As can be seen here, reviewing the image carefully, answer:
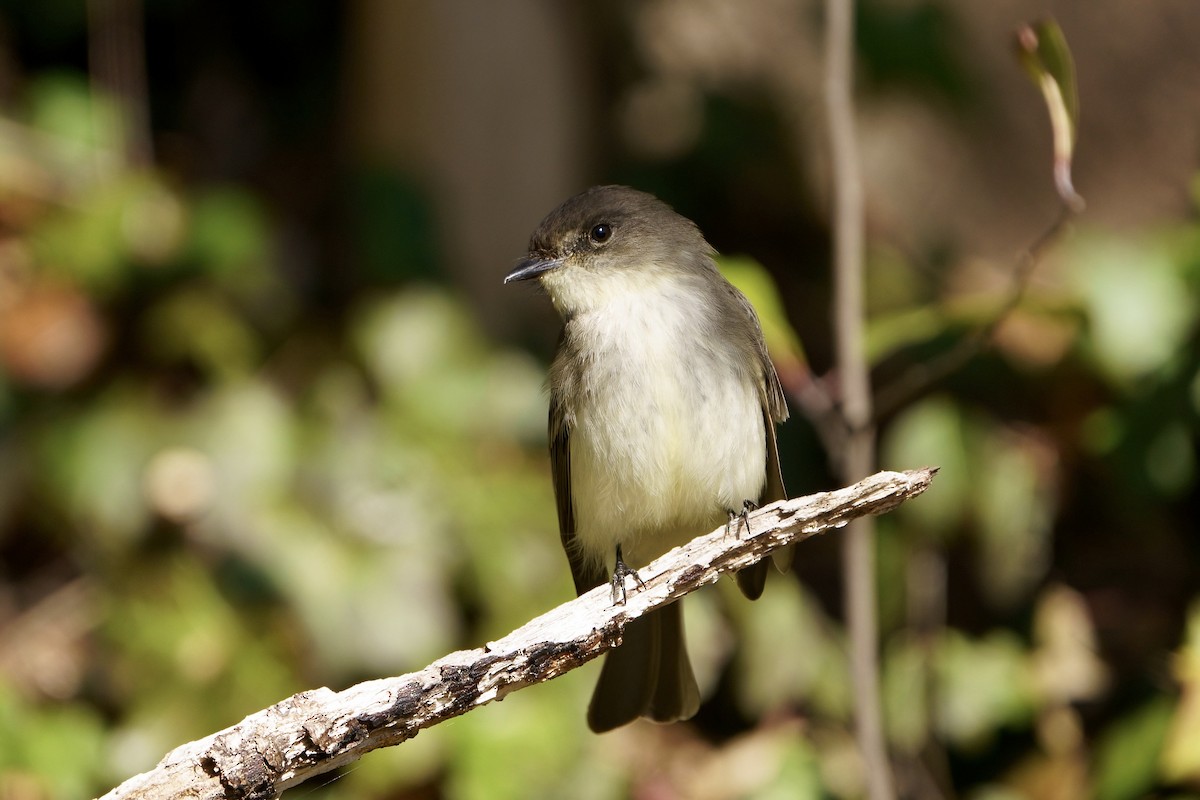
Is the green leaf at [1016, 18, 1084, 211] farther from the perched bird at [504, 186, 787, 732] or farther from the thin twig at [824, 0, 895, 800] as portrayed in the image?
the perched bird at [504, 186, 787, 732]

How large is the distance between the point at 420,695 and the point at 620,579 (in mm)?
733

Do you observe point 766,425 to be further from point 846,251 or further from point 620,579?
point 620,579

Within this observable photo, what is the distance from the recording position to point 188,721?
13.4 ft

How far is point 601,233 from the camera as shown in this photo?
135 inches

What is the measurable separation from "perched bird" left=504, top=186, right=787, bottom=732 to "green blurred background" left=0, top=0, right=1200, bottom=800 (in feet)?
0.57

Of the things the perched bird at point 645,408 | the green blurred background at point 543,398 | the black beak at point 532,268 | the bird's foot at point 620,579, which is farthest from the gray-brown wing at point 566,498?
the green blurred background at point 543,398

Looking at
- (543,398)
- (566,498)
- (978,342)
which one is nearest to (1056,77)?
(978,342)

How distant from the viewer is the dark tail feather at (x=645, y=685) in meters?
3.26

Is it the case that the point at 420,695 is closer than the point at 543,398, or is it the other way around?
the point at 420,695

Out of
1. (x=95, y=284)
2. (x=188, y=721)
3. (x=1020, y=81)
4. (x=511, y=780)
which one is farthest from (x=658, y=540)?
(x=1020, y=81)

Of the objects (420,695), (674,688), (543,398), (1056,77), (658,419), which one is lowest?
(674,688)

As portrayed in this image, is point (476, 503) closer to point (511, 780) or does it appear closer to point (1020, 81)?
point (511, 780)

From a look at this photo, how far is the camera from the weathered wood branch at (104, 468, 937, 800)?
224cm

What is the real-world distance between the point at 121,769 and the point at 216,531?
0.75 m
